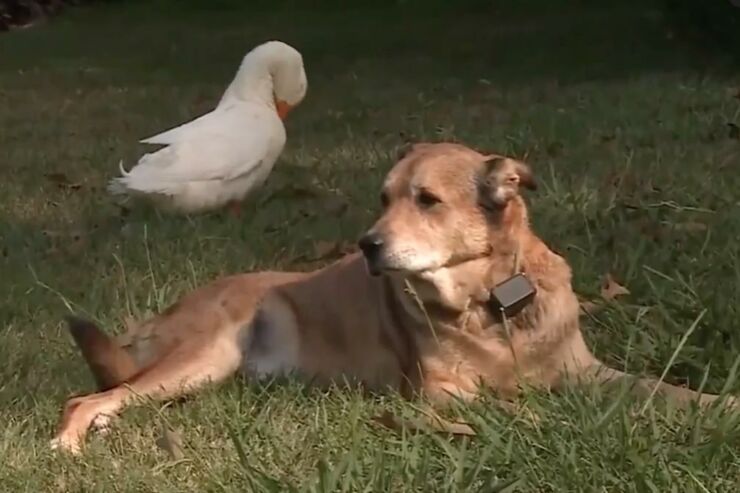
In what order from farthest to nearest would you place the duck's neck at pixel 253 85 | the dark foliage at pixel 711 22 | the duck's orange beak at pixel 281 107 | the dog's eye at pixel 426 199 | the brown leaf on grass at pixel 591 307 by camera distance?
the dark foliage at pixel 711 22 < the duck's orange beak at pixel 281 107 < the duck's neck at pixel 253 85 < the brown leaf on grass at pixel 591 307 < the dog's eye at pixel 426 199

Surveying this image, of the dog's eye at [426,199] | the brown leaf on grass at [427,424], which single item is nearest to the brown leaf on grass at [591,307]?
the dog's eye at [426,199]

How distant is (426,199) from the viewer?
11.9ft

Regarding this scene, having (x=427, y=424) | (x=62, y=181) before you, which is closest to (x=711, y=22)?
(x=62, y=181)

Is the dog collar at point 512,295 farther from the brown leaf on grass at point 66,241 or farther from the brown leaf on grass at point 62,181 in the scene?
the brown leaf on grass at point 62,181

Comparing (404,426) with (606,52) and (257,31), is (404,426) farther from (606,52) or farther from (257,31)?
(257,31)

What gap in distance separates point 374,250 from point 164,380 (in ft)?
2.35

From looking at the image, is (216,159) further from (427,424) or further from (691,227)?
(427,424)

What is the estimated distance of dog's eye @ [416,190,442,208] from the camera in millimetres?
3629

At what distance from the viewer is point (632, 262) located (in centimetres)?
444

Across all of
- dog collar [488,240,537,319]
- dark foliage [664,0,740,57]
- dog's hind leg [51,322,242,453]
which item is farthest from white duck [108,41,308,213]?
dark foliage [664,0,740,57]

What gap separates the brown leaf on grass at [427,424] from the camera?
10.3 ft

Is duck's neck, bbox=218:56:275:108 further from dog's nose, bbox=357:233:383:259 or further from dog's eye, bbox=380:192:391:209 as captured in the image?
dog's nose, bbox=357:233:383:259

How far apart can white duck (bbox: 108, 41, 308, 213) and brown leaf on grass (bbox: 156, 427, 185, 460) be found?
258 cm

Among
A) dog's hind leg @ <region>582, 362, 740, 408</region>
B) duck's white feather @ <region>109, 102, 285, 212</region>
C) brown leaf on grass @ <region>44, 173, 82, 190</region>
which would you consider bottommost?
brown leaf on grass @ <region>44, 173, 82, 190</region>
